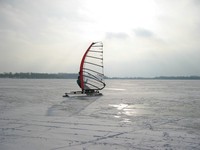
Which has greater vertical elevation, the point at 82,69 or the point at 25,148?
the point at 82,69

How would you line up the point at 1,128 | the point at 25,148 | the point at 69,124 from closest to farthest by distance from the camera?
the point at 25,148
the point at 1,128
the point at 69,124

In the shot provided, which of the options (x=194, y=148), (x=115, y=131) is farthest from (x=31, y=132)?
(x=194, y=148)

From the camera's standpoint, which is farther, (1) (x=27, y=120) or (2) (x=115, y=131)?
(1) (x=27, y=120)

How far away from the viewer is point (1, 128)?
606cm

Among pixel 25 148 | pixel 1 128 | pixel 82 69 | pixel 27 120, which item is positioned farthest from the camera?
pixel 82 69

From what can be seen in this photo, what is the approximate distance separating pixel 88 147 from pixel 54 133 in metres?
1.38

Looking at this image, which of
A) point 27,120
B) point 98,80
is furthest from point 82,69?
point 27,120

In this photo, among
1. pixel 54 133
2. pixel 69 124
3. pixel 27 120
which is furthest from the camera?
pixel 27 120

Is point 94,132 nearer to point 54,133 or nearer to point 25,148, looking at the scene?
point 54,133

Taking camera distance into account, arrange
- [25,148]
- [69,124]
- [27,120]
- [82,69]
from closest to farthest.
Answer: [25,148] < [69,124] < [27,120] < [82,69]

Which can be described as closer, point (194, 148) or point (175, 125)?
point (194, 148)

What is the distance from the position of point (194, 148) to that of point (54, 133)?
3.11 meters

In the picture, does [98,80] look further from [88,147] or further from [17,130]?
[88,147]

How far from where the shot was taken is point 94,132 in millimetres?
5715
